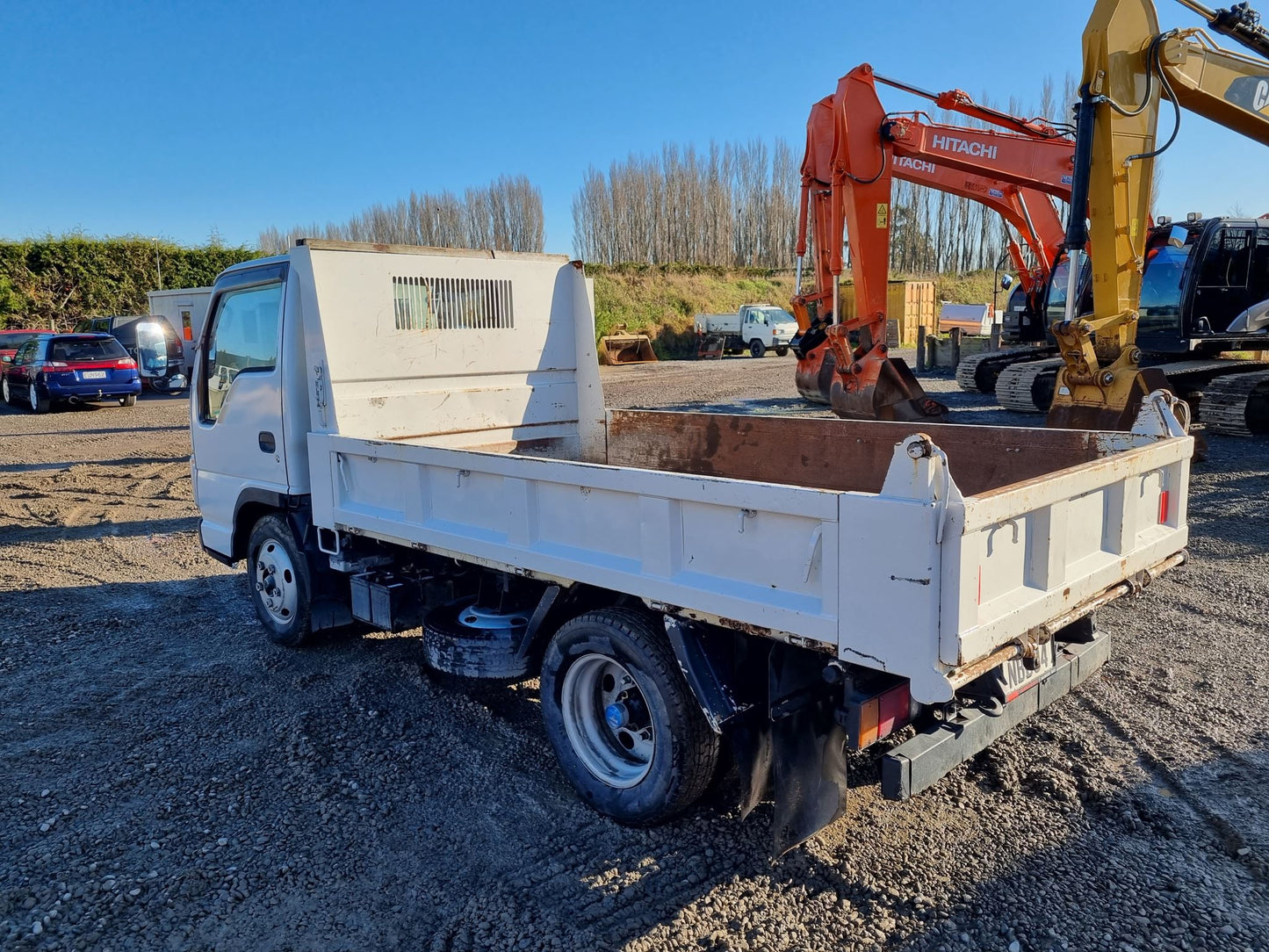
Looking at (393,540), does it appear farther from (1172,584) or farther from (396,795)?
(1172,584)

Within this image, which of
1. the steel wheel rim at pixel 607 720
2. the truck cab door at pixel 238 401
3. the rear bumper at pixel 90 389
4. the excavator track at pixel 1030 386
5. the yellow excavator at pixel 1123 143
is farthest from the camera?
the rear bumper at pixel 90 389

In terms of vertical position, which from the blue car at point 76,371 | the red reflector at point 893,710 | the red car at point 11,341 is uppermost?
the red car at point 11,341

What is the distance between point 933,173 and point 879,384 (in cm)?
483

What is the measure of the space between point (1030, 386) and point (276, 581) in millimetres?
12275

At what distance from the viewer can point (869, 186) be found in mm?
10336

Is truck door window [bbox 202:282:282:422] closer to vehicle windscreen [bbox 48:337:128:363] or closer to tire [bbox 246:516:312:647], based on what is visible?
tire [bbox 246:516:312:647]

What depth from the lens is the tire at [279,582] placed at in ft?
18.1

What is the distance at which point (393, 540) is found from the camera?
4.64 meters

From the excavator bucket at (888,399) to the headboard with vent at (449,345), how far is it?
494 centimetres

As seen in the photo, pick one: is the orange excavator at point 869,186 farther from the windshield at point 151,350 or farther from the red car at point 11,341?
the red car at point 11,341

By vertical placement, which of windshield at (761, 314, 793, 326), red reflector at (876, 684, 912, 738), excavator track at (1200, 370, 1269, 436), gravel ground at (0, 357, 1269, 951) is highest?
windshield at (761, 314, 793, 326)

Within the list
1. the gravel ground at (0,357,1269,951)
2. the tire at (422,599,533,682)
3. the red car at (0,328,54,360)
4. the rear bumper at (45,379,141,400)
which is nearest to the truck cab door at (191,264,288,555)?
the gravel ground at (0,357,1269,951)

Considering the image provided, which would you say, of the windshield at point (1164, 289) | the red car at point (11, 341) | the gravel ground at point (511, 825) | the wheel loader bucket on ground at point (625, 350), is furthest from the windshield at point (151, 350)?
the windshield at point (1164, 289)

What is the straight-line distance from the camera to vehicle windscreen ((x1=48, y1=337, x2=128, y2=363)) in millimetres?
19641
